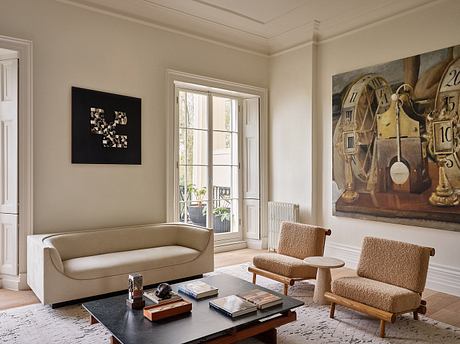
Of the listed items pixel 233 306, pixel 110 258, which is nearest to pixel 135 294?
pixel 233 306

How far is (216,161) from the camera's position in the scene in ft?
19.6

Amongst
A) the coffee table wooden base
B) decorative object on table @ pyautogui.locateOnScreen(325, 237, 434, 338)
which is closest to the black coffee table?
the coffee table wooden base

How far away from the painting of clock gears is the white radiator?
0.69 metres

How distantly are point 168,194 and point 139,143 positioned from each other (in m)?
0.80

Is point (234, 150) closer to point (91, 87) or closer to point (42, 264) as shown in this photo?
point (91, 87)

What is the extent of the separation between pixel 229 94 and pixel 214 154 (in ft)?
3.37

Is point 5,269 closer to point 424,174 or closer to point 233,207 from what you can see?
point 233,207

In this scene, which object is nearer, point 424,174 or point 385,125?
point 424,174

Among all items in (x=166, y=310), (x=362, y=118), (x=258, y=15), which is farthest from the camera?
(x=258, y=15)

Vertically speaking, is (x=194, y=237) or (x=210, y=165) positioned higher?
(x=210, y=165)

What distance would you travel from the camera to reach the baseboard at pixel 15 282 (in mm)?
4008

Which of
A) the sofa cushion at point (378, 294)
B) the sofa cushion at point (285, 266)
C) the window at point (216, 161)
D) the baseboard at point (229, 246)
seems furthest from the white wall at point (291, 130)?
the sofa cushion at point (378, 294)

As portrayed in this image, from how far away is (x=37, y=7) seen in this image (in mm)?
4086

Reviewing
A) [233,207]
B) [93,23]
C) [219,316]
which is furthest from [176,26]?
[219,316]
